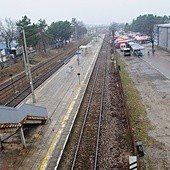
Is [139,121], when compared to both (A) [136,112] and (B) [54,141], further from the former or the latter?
(B) [54,141]

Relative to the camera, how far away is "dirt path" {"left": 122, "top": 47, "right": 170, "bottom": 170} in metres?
13.9

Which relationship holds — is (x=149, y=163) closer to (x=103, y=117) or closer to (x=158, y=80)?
(x=103, y=117)

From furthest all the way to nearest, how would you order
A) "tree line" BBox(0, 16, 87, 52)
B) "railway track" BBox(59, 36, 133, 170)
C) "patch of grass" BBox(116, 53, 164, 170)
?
"tree line" BBox(0, 16, 87, 52) → "patch of grass" BBox(116, 53, 164, 170) → "railway track" BBox(59, 36, 133, 170)

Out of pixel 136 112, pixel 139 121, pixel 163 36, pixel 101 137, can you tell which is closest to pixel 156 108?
pixel 136 112

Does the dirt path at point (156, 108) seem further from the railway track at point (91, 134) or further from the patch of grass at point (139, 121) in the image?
the railway track at point (91, 134)

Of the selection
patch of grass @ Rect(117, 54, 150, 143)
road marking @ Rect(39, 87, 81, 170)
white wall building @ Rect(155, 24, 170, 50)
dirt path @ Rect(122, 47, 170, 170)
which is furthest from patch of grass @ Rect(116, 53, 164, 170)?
white wall building @ Rect(155, 24, 170, 50)

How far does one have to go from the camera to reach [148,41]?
87.7m

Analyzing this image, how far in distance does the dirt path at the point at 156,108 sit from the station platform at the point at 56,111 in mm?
5165

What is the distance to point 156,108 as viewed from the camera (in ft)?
72.1

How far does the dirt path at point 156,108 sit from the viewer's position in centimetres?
1392

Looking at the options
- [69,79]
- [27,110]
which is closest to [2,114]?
[27,110]

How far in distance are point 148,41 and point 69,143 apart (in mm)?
77389

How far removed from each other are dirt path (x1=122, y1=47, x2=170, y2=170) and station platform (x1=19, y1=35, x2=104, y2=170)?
5165 millimetres

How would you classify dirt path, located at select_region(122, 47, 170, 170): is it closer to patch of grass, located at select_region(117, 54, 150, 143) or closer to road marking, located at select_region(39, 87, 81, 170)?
patch of grass, located at select_region(117, 54, 150, 143)
